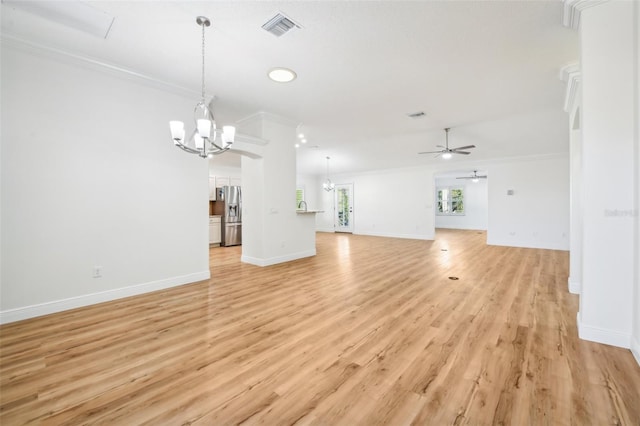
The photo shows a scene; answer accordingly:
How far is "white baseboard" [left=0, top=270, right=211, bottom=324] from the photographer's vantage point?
271 centimetres

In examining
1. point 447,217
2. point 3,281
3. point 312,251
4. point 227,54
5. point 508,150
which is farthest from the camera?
point 447,217

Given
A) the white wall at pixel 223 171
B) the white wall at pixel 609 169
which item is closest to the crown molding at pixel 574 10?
the white wall at pixel 609 169

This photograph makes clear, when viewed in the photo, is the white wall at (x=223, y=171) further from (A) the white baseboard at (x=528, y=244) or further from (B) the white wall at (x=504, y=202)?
(A) the white baseboard at (x=528, y=244)

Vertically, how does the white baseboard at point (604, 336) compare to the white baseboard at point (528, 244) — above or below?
below

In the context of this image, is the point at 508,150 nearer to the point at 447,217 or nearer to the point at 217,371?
the point at 447,217

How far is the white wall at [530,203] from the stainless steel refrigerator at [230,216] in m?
7.99

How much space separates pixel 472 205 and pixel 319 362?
12770 millimetres

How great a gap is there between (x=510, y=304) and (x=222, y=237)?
7701 millimetres

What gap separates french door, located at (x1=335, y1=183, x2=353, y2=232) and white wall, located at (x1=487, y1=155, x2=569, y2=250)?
5.26 m

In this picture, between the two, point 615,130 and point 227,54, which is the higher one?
point 227,54

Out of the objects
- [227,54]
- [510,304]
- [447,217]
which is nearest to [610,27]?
[510,304]

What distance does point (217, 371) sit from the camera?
1866 mm

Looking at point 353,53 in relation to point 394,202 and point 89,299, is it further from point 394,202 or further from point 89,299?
point 394,202

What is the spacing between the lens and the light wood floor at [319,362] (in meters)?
1.49
